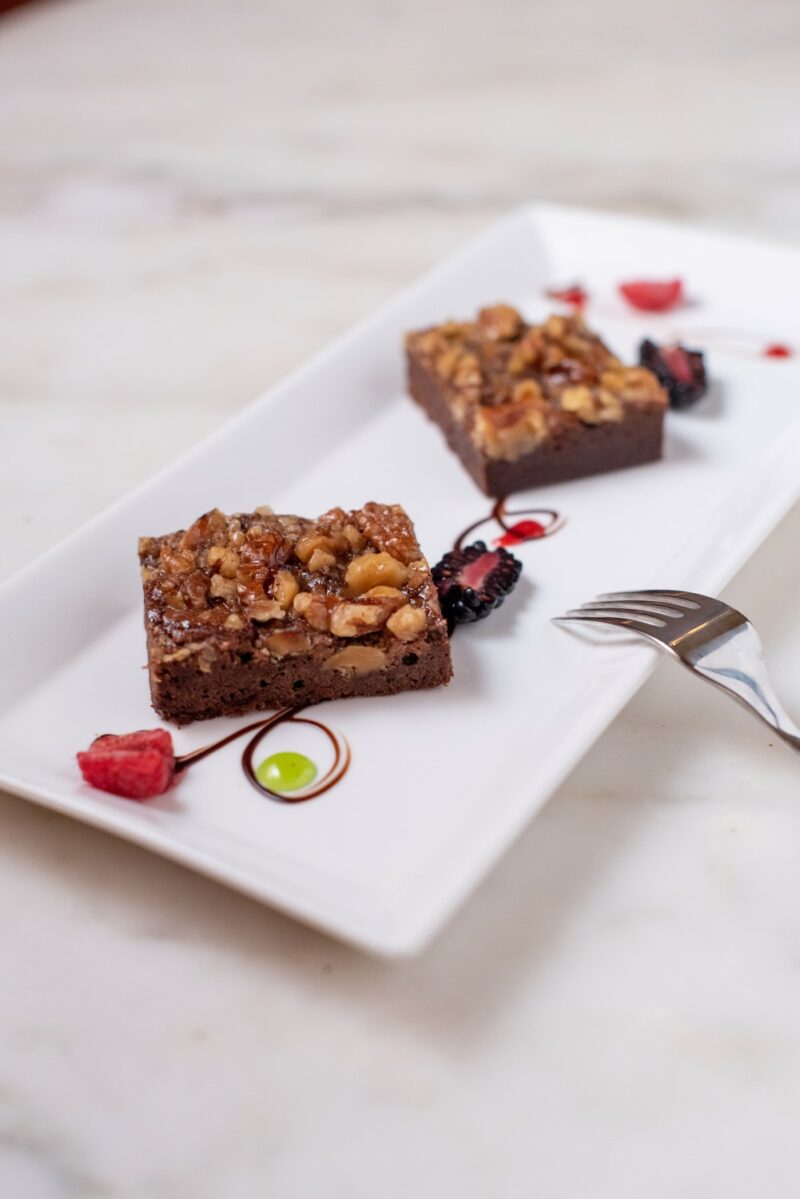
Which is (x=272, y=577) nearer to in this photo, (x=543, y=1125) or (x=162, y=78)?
(x=543, y=1125)

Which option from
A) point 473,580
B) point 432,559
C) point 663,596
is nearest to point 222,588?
point 473,580

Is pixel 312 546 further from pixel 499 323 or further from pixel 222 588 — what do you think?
pixel 499 323

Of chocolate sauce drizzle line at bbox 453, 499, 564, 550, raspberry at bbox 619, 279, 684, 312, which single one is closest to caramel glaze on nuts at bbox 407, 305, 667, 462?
chocolate sauce drizzle line at bbox 453, 499, 564, 550

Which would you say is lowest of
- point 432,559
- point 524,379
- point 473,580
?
point 432,559

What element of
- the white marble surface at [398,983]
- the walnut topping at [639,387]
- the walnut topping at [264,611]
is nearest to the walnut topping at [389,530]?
the walnut topping at [264,611]

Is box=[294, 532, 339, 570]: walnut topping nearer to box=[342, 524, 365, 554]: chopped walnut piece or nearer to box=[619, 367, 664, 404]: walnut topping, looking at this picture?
box=[342, 524, 365, 554]: chopped walnut piece

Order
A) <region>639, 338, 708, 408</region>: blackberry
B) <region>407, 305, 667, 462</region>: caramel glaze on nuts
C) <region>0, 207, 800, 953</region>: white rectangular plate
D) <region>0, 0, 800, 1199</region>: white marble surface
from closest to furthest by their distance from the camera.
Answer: <region>0, 0, 800, 1199</region>: white marble surface → <region>0, 207, 800, 953</region>: white rectangular plate → <region>407, 305, 667, 462</region>: caramel glaze on nuts → <region>639, 338, 708, 408</region>: blackberry
